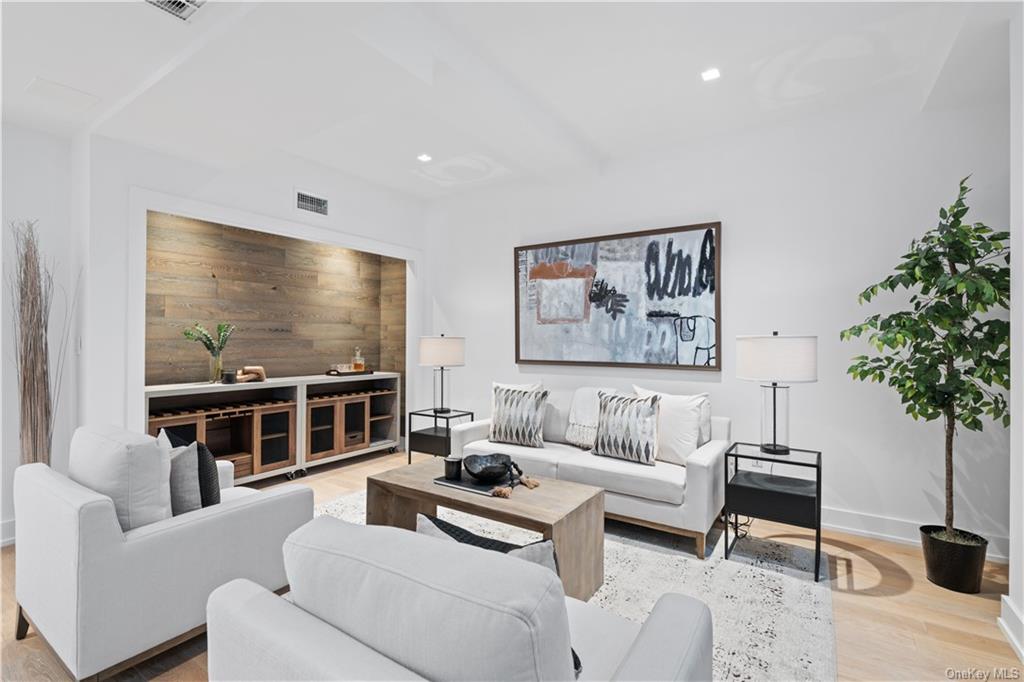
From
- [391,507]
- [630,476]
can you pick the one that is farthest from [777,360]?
[391,507]

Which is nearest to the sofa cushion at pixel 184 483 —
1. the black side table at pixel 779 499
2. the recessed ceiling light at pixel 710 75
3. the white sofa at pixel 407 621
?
the white sofa at pixel 407 621

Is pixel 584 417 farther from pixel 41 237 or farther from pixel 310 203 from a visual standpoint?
pixel 41 237

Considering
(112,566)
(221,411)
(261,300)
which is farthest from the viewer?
(261,300)

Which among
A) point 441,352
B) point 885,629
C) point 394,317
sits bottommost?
point 885,629

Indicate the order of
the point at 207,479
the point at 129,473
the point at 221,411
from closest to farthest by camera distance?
the point at 129,473 → the point at 207,479 → the point at 221,411

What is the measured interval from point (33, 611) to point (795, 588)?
3.27 m

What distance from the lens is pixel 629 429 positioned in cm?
338

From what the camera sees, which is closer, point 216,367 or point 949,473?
point 949,473

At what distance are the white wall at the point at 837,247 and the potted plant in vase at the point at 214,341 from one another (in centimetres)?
311

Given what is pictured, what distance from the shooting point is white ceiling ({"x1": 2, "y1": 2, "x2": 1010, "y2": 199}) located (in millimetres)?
2281

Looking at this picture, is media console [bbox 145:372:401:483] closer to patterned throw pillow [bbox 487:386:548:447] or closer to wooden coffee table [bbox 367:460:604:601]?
patterned throw pillow [bbox 487:386:548:447]

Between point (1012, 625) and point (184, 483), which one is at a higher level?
point (184, 483)

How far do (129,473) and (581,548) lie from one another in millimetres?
1859

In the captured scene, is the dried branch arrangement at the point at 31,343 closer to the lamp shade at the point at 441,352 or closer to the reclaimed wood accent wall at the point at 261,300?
the reclaimed wood accent wall at the point at 261,300
